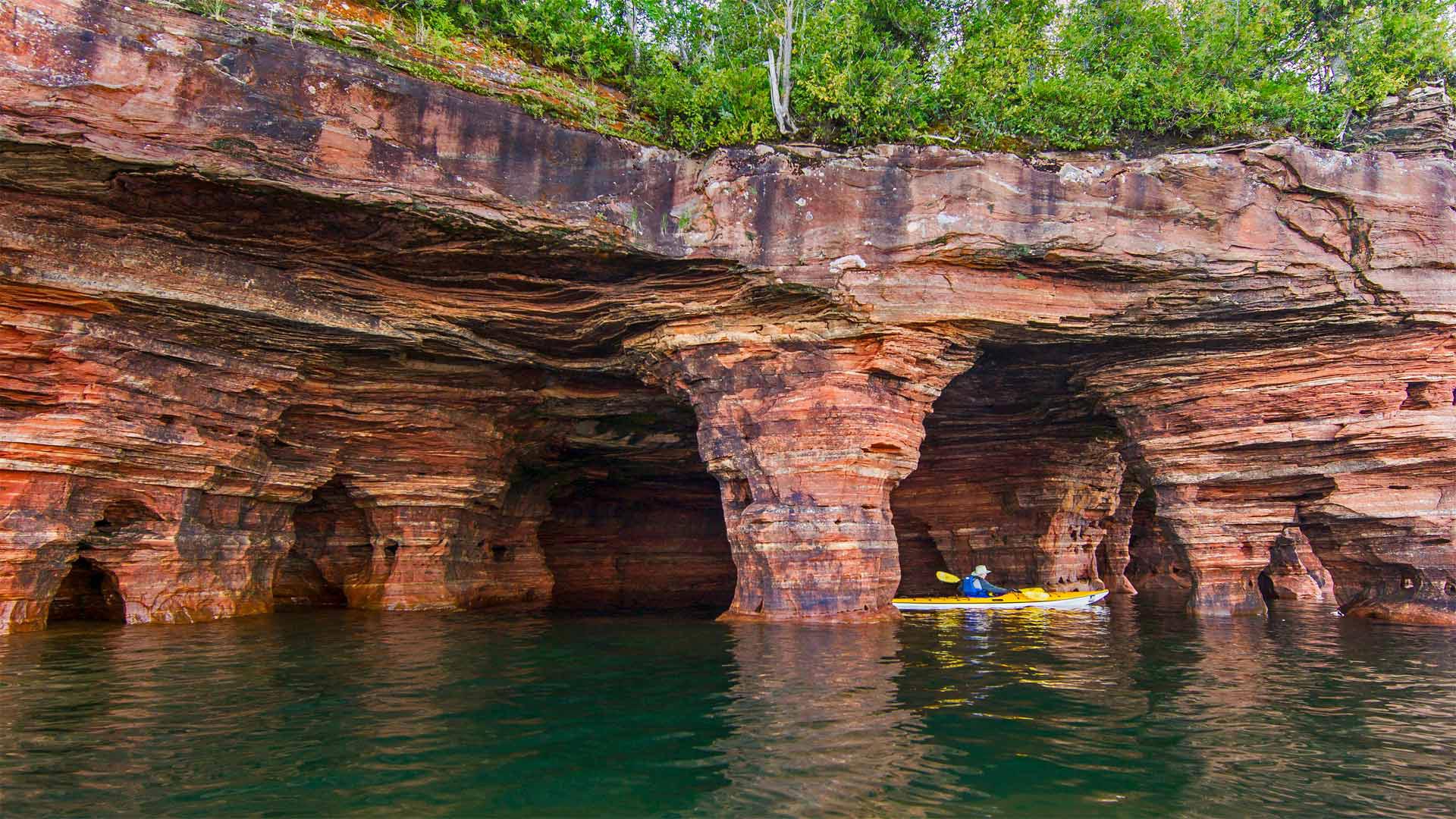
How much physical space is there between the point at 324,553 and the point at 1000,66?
69.7 ft

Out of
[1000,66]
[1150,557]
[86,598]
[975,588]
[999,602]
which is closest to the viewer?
[1000,66]

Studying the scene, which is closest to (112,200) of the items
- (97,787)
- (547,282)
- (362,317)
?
(362,317)

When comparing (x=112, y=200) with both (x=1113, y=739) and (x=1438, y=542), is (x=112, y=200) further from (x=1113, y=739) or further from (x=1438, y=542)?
(x=1438, y=542)

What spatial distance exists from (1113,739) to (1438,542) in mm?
13943

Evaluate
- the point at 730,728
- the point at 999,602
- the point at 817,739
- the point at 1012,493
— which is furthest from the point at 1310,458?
the point at 730,728

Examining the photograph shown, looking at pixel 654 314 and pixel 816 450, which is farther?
pixel 654 314

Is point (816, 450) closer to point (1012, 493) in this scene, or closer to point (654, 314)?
point (654, 314)

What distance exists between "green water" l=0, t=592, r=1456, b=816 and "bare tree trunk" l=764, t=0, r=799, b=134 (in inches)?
389

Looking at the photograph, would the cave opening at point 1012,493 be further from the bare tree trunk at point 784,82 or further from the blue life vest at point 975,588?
the bare tree trunk at point 784,82

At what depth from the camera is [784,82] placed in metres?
17.0

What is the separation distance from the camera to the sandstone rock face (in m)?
12.7

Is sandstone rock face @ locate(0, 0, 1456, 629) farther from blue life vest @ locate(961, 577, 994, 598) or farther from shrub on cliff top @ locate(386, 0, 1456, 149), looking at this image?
blue life vest @ locate(961, 577, 994, 598)

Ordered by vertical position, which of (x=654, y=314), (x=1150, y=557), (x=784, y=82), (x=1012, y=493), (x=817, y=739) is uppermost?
(x=784, y=82)

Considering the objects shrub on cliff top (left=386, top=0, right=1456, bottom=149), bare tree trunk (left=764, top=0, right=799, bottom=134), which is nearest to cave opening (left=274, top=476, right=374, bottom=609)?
shrub on cliff top (left=386, top=0, right=1456, bottom=149)
